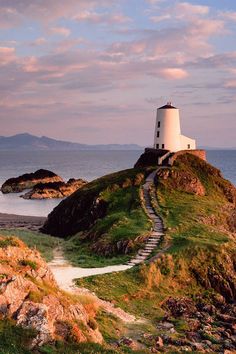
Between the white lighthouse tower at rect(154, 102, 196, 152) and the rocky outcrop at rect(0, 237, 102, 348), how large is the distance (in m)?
51.9

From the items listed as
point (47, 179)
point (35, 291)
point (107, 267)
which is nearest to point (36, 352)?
point (35, 291)

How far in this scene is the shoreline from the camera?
74400mm

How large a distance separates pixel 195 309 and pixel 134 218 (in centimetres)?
1997

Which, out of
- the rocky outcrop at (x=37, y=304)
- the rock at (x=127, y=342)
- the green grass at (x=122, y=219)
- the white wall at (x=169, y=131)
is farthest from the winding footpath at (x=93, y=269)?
the white wall at (x=169, y=131)

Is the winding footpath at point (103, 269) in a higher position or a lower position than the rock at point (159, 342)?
higher

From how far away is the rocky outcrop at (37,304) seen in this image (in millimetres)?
19750

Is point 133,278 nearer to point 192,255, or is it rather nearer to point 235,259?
point 192,255

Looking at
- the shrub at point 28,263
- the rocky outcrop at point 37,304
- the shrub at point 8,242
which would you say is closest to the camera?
the rocky outcrop at point 37,304

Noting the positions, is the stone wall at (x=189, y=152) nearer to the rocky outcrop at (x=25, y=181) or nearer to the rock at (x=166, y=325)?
the rock at (x=166, y=325)

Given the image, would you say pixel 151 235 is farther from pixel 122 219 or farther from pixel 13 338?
pixel 13 338

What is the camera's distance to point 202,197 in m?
62.9

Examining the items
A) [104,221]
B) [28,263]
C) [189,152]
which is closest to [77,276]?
[28,263]

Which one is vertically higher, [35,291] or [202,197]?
[202,197]

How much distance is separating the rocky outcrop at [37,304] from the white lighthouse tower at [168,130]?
51890 mm
